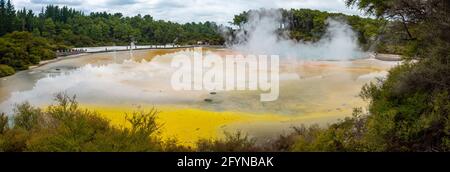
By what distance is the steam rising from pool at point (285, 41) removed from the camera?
2221 inches

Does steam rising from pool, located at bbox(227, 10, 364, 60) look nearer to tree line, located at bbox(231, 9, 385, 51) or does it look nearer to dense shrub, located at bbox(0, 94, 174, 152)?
tree line, located at bbox(231, 9, 385, 51)

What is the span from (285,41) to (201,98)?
45.9 meters

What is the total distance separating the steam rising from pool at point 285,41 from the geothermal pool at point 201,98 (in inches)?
758

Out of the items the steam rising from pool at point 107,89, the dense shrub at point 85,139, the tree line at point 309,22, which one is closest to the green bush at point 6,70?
the steam rising from pool at point 107,89

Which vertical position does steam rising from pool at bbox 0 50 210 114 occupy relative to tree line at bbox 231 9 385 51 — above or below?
below

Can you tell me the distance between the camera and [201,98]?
76.5 ft

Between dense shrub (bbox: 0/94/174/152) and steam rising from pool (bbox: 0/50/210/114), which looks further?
steam rising from pool (bbox: 0/50/210/114)

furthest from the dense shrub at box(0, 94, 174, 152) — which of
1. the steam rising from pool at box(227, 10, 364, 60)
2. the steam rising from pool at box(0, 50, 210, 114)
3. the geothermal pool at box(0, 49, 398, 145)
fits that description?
the steam rising from pool at box(227, 10, 364, 60)

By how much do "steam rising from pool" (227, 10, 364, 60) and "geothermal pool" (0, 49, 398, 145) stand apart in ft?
63.2

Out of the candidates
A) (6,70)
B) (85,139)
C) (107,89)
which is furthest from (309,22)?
(85,139)

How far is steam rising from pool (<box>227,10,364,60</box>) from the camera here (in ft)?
185

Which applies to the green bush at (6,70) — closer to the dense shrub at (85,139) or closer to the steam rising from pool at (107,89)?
the steam rising from pool at (107,89)

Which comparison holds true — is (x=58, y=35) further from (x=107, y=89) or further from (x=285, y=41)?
(x=107, y=89)
